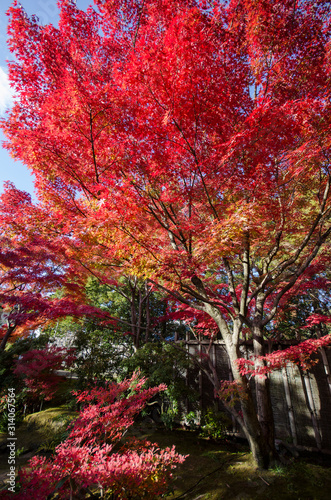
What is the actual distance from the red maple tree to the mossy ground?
40 cm

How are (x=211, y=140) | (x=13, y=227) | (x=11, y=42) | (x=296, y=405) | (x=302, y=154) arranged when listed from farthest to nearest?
(x=13, y=227), (x=11, y=42), (x=296, y=405), (x=211, y=140), (x=302, y=154)

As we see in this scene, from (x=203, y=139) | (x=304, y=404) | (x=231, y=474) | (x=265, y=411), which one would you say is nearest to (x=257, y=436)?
(x=265, y=411)

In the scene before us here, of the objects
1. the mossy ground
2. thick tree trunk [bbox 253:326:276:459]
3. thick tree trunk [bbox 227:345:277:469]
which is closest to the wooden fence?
the mossy ground

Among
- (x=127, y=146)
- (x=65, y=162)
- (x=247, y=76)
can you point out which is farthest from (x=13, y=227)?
(x=247, y=76)

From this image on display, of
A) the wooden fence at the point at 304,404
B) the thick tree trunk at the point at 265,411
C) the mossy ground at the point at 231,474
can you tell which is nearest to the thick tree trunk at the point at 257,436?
the thick tree trunk at the point at 265,411

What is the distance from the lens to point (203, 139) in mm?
4723

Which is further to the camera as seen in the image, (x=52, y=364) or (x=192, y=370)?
(x=52, y=364)

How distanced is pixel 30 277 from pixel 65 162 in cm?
398

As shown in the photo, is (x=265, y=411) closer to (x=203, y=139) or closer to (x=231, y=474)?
(x=231, y=474)

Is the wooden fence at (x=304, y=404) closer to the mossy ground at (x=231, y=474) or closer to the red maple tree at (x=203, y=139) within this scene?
the mossy ground at (x=231, y=474)

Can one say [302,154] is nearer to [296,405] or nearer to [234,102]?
Result: [234,102]

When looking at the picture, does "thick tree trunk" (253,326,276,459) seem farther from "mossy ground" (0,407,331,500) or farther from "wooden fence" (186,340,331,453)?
"wooden fence" (186,340,331,453)

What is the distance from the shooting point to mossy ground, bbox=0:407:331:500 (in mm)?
3326

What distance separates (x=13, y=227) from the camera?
679 cm
